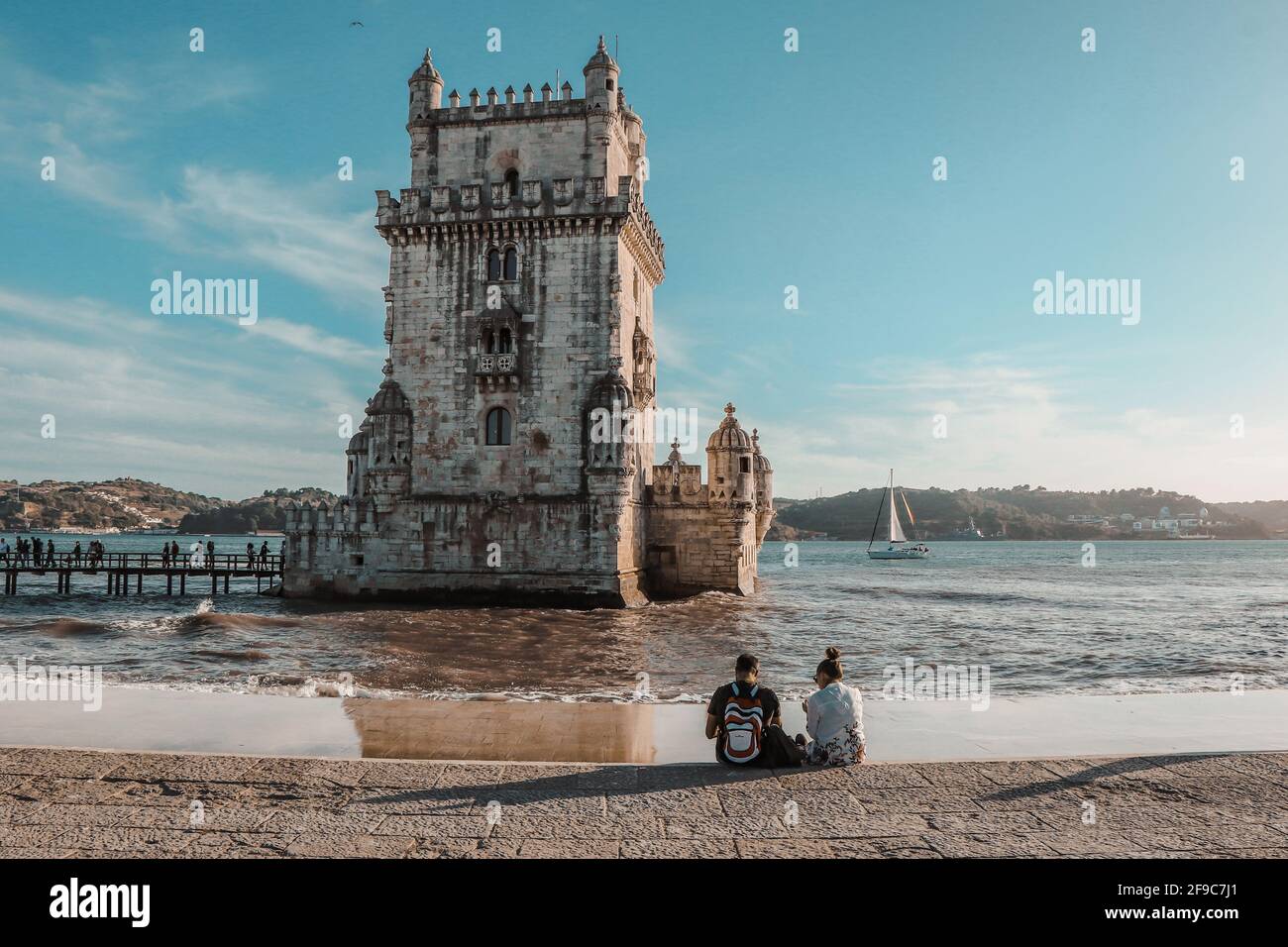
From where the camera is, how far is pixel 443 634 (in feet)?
77.7

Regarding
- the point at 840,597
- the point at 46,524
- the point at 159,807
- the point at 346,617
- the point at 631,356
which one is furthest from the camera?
the point at 46,524

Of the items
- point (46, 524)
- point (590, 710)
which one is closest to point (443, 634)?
point (590, 710)

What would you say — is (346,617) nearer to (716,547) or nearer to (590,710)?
(716,547)

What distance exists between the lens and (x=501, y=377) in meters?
30.7

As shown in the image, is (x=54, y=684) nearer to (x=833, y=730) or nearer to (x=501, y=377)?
(x=833, y=730)

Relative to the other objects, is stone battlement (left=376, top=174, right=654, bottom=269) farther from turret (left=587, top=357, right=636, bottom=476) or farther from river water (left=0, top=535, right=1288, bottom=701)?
river water (left=0, top=535, right=1288, bottom=701)

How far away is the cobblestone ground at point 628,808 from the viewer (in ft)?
18.0

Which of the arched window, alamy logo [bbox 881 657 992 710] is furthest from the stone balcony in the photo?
alamy logo [bbox 881 657 992 710]

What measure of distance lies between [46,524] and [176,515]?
121ft

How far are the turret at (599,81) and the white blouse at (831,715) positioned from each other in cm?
2807

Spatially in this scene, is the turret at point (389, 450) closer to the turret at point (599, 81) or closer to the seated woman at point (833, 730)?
the turret at point (599, 81)
